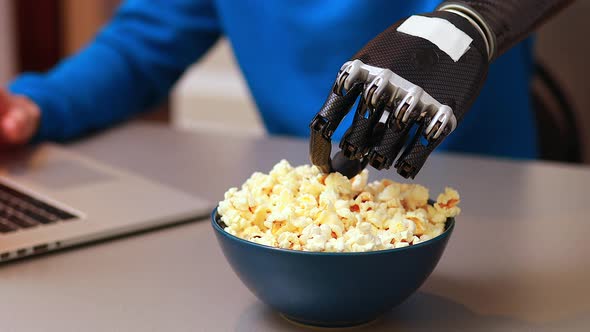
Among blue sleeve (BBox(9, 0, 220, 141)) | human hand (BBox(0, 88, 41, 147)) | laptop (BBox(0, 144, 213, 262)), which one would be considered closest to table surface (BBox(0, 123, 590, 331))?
laptop (BBox(0, 144, 213, 262))

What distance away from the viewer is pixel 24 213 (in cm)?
91

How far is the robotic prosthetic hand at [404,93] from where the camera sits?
62cm

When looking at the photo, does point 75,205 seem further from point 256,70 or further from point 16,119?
point 256,70

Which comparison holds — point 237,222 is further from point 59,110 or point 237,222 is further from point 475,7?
point 59,110

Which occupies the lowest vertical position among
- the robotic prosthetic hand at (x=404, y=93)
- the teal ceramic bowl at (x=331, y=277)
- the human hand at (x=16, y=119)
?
the human hand at (x=16, y=119)

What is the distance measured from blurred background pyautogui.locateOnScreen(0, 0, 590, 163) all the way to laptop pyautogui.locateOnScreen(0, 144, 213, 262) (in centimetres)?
94

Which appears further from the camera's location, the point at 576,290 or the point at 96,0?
the point at 96,0

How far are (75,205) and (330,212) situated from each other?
448 millimetres

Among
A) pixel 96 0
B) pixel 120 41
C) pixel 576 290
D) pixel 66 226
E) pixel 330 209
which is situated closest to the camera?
pixel 330 209

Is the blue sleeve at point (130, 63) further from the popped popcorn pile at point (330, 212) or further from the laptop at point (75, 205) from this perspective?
the popped popcorn pile at point (330, 212)

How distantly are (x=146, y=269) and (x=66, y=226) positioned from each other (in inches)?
5.2

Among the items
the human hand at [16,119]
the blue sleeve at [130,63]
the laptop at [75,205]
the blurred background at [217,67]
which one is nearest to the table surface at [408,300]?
the laptop at [75,205]

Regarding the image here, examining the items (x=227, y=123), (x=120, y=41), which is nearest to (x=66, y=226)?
(x=120, y=41)

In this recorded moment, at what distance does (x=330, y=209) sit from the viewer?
625 millimetres
